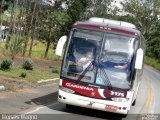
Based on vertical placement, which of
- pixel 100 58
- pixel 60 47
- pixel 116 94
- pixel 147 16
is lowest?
pixel 147 16

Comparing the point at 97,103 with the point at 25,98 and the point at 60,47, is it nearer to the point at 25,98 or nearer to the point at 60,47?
the point at 60,47

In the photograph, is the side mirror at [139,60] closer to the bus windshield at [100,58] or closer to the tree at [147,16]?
the bus windshield at [100,58]

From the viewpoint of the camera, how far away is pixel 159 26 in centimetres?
9512

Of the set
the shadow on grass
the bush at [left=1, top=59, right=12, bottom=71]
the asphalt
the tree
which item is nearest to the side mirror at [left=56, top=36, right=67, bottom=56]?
the asphalt

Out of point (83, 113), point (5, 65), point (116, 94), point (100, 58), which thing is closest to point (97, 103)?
point (116, 94)

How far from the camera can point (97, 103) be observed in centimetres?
1448

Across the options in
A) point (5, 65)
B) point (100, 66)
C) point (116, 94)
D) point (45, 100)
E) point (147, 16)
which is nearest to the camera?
point (116, 94)

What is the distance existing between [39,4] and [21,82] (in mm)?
24850

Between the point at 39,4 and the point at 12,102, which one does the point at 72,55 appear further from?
the point at 39,4

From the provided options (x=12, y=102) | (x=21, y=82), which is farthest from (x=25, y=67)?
(x=12, y=102)

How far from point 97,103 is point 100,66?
1.20m

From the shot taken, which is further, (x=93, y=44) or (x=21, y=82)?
(x=21, y=82)

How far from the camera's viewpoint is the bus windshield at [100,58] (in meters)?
14.7

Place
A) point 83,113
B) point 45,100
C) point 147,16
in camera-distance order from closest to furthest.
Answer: point 83,113
point 45,100
point 147,16
